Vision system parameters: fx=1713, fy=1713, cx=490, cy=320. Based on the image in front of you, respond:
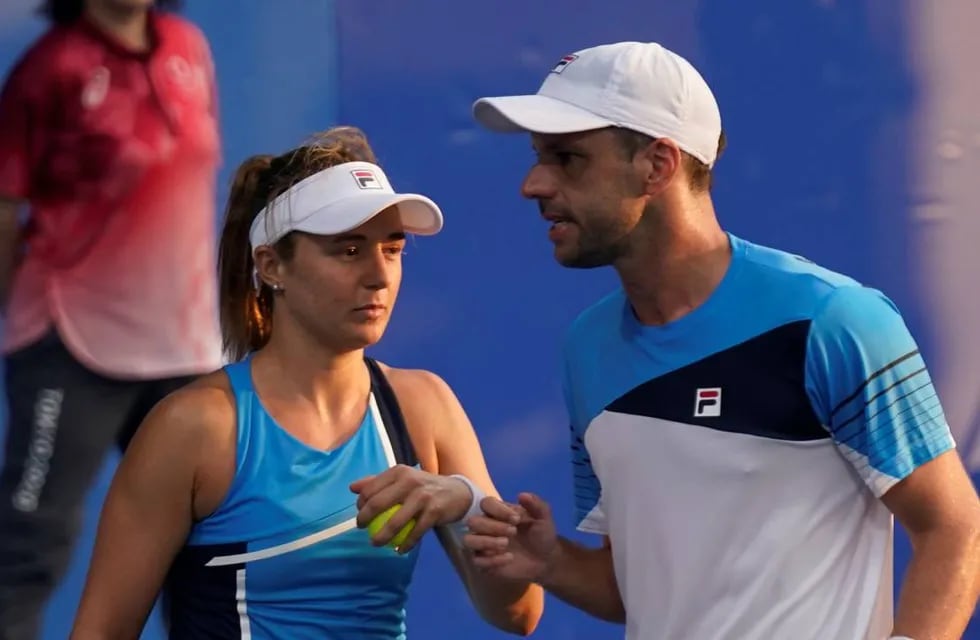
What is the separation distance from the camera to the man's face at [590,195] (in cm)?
216

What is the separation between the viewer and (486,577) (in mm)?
2420

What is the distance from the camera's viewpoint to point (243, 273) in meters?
2.49

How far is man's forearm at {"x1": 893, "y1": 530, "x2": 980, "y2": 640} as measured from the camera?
6.44ft

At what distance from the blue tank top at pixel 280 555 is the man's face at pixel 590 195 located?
44 cm

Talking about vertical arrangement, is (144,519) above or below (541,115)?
below

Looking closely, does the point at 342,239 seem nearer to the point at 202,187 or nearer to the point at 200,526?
the point at 200,526

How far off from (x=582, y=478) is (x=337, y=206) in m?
0.50

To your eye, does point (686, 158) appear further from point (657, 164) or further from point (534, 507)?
point (534, 507)

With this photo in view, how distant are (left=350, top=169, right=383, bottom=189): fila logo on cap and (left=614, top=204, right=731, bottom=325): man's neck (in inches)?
16.1

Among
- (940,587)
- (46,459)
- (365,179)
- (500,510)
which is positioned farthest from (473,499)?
(46,459)

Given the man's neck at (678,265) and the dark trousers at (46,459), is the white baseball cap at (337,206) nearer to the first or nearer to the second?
the man's neck at (678,265)

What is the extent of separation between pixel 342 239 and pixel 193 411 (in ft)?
1.01

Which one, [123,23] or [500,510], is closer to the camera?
[500,510]

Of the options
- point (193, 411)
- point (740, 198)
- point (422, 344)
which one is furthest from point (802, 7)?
point (193, 411)
